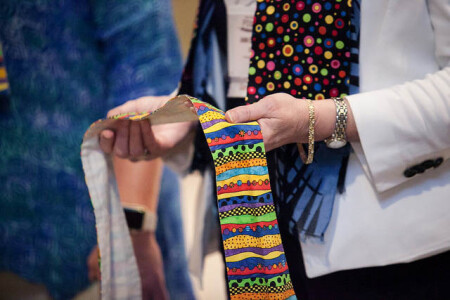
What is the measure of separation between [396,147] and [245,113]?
22 cm

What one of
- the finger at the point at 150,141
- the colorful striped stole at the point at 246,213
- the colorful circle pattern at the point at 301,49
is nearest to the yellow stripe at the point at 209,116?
the colorful striped stole at the point at 246,213

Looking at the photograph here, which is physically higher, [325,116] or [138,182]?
[325,116]

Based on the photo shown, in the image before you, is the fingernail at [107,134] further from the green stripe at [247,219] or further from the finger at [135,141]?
the green stripe at [247,219]

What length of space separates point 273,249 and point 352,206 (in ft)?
0.60

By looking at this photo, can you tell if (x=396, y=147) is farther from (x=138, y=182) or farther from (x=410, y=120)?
(x=138, y=182)

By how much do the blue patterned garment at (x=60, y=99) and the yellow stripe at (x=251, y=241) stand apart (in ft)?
1.93

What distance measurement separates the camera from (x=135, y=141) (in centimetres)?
69

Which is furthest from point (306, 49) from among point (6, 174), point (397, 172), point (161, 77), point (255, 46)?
point (6, 174)

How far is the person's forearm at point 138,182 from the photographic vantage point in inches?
36.0

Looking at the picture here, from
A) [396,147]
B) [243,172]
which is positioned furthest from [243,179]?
[396,147]

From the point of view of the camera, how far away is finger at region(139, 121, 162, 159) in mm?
682

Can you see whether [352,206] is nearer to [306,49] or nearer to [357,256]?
[357,256]

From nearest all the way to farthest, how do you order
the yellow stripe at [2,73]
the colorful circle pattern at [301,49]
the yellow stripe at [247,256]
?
the yellow stripe at [247,256] → the colorful circle pattern at [301,49] → the yellow stripe at [2,73]

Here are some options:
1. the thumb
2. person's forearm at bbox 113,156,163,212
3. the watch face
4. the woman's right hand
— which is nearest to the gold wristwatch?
the watch face
